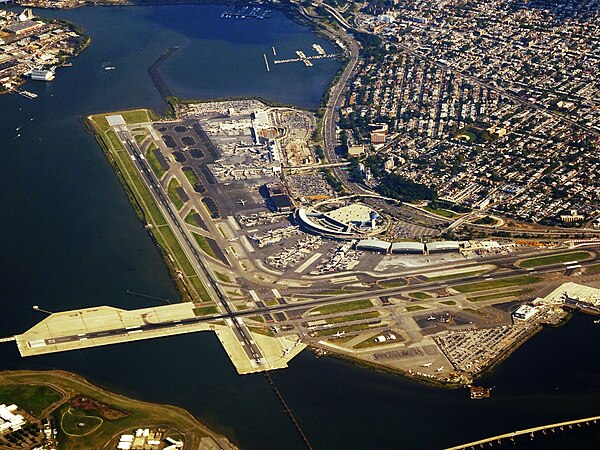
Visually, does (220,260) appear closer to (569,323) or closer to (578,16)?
(569,323)

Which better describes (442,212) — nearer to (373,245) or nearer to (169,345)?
(373,245)

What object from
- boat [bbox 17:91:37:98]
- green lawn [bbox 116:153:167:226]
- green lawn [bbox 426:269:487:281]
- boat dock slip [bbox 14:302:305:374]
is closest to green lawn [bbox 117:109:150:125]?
green lawn [bbox 116:153:167:226]

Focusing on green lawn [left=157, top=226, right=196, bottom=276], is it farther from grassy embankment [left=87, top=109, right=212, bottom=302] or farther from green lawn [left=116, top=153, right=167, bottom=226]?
green lawn [left=116, top=153, right=167, bottom=226]

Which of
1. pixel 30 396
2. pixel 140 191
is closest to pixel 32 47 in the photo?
pixel 140 191

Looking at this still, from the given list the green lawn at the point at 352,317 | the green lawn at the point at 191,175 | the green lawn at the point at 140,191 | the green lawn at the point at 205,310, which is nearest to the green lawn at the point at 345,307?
the green lawn at the point at 352,317

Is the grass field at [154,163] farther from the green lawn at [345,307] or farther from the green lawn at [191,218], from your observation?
the green lawn at [345,307]
